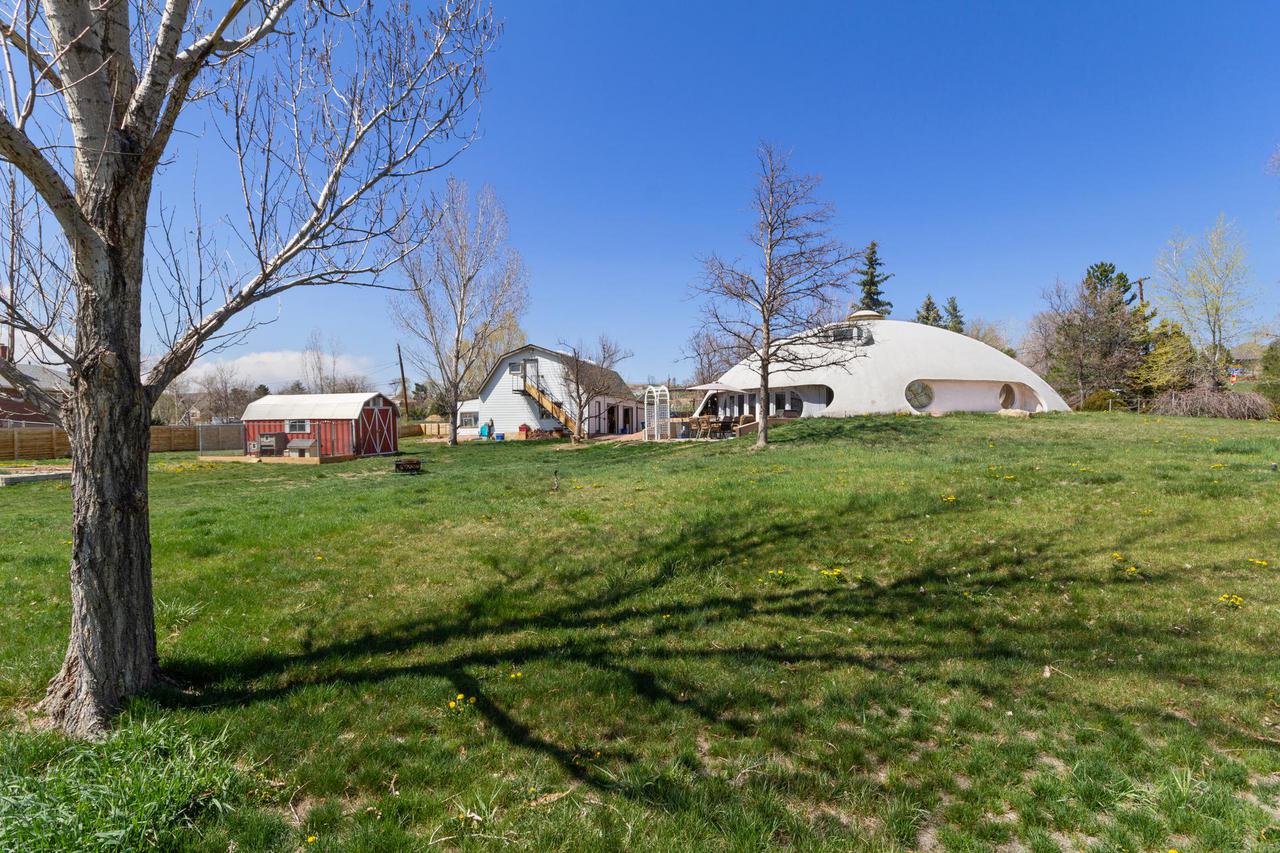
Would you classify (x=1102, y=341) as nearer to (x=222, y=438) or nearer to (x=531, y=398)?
(x=531, y=398)

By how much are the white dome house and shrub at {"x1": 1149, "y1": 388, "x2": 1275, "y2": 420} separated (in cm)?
508

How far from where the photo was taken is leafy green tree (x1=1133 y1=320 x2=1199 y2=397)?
32594mm

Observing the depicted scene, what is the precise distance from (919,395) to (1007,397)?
6.55 meters

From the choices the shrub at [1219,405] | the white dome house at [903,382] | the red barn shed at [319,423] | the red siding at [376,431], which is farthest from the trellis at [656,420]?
the shrub at [1219,405]

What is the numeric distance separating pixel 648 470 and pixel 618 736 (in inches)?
411

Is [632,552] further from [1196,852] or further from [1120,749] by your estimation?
[1196,852]

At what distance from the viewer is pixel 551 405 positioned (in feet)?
123

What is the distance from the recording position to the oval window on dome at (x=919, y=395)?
29.2 m

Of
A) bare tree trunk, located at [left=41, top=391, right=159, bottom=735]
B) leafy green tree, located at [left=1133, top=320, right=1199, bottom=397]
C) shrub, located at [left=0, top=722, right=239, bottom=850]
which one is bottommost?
→ shrub, located at [left=0, top=722, right=239, bottom=850]

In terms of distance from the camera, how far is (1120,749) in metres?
3.48

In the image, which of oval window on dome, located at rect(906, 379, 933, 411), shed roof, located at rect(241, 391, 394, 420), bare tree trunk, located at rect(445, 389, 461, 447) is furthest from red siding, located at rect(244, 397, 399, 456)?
oval window on dome, located at rect(906, 379, 933, 411)

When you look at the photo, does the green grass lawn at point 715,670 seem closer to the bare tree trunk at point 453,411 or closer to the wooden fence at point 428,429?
the bare tree trunk at point 453,411

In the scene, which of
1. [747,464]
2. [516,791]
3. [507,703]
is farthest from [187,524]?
[747,464]

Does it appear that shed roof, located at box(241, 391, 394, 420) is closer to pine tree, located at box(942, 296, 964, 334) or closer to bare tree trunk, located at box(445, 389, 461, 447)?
bare tree trunk, located at box(445, 389, 461, 447)
